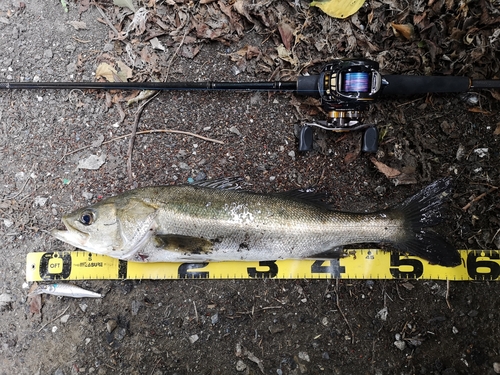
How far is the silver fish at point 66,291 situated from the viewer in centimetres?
312

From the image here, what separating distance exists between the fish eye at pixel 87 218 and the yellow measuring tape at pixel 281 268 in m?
0.55

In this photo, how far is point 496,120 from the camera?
3.16m

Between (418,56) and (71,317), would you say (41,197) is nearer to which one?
(71,317)

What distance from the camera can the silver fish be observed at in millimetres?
3117

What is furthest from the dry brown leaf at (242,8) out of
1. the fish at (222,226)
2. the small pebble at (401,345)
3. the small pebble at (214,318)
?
the small pebble at (401,345)

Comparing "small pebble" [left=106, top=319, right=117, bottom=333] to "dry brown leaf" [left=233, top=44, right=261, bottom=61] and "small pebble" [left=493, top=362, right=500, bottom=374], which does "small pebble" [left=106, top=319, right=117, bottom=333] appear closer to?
"dry brown leaf" [left=233, top=44, right=261, bottom=61]

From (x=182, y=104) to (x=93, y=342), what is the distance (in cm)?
234

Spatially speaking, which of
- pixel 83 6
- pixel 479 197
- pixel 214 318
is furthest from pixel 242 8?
pixel 214 318

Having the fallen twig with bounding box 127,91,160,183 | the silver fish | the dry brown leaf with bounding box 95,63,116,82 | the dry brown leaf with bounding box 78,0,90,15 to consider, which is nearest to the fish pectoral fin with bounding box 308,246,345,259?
the fallen twig with bounding box 127,91,160,183

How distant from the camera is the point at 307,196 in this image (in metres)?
2.90

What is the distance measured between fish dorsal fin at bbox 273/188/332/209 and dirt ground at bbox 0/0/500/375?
31cm

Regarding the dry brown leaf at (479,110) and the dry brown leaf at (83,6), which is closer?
the dry brown leaf at (479,110)

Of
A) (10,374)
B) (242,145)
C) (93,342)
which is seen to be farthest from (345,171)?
(10,374)

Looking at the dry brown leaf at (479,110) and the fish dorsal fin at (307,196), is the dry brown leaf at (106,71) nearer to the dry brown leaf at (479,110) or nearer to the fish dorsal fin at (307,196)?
the fish dorsal fin at (307,196)
